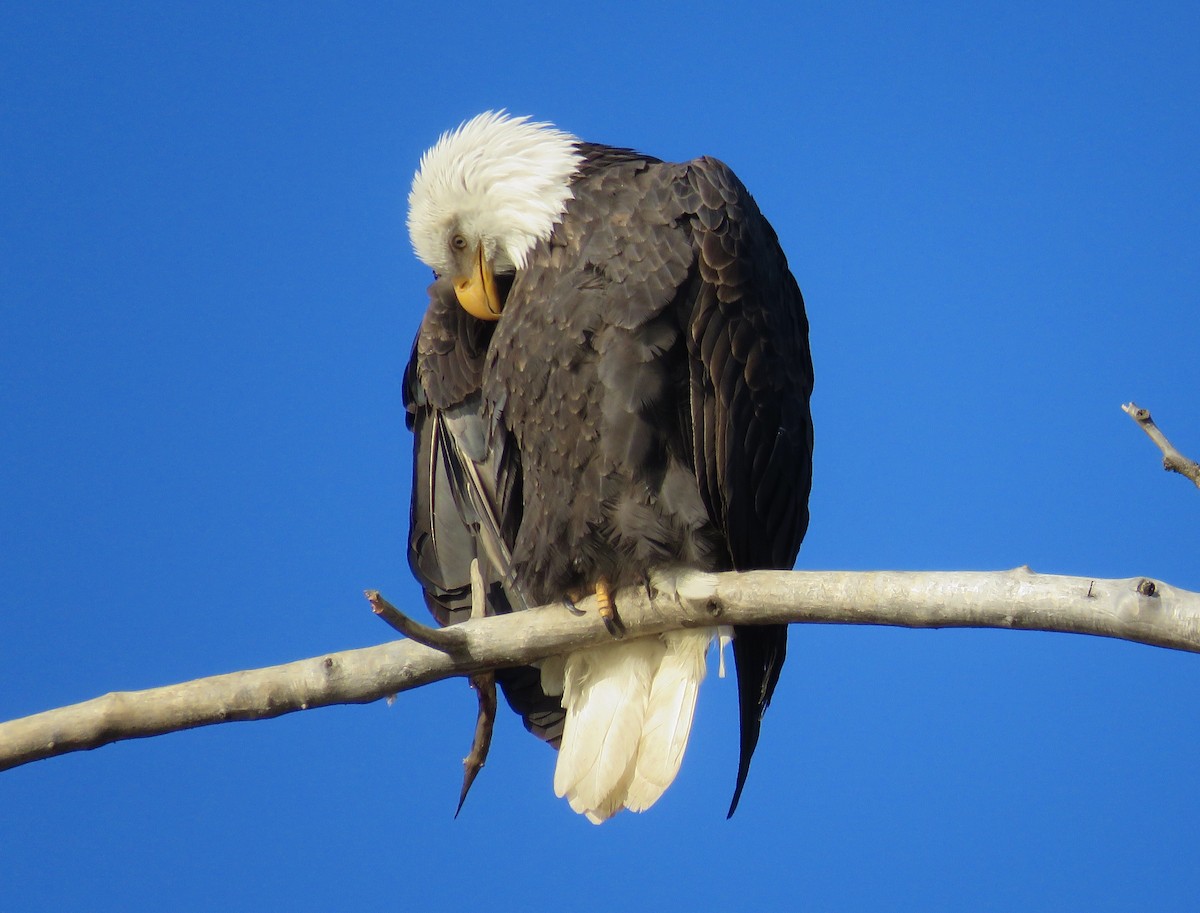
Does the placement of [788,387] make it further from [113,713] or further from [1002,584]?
[113,713]

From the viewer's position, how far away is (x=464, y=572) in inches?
165

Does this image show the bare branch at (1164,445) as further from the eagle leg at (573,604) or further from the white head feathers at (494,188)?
the white head feathers at (494,188)

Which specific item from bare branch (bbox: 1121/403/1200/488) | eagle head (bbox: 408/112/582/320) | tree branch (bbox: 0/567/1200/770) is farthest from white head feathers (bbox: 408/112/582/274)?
bare branch (bbox: 1121/403/1200/488)

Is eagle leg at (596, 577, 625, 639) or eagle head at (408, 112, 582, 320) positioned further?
eagle head at (408, 112, 582, 320)

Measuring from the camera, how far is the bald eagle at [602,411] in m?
3.51

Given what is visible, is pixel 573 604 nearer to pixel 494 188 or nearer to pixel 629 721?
pixel 629 721

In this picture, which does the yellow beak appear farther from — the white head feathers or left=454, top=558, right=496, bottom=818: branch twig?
left=454, top=558, right=496, bottom=818: branch twig

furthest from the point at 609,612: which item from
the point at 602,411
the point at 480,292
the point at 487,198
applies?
the point at 487,198

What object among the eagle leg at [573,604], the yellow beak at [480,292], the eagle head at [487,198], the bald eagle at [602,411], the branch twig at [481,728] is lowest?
the branch twig at [481,728]

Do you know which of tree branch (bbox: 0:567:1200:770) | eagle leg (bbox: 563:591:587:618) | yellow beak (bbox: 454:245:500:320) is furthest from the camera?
yellow beak (bbox: 454:245:500:320)

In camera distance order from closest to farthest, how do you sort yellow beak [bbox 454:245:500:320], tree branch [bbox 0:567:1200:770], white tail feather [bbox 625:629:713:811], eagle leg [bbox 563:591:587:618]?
tree branch [bbox 0:567:1200:770] → eagle leg [bbox 563:591:587:618] → white tail feather [bbox 625:629:713:811] → yellow beak [bbox 454:245:500:320]

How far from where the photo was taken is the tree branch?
2430mm

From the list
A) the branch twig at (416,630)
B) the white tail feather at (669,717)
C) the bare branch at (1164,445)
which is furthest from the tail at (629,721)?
the bare branch at (1164,445)

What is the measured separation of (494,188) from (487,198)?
3cm
